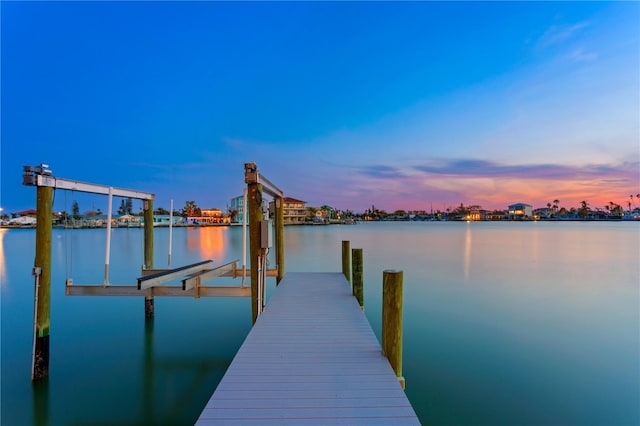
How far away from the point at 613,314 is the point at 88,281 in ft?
81.4

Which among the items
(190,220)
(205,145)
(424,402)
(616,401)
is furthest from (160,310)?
(190,220)

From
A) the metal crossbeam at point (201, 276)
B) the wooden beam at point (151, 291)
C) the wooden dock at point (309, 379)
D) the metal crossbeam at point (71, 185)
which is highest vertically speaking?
the metal crossbeam at point (71, 185)

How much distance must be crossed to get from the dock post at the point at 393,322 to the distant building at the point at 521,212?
20033 cm

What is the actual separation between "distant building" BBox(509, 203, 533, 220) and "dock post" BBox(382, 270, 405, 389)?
7887 inches

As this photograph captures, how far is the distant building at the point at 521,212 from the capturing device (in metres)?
174

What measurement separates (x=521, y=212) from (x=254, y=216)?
689 feet

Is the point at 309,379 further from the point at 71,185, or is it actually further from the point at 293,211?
the point at 293,211

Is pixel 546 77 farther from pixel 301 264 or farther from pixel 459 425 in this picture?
pixel 459 425

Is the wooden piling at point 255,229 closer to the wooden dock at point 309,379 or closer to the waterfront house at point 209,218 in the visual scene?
the wooden dock at point 309,379

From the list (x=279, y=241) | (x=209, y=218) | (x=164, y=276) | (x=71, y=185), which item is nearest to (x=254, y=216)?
(x=164, y=276)

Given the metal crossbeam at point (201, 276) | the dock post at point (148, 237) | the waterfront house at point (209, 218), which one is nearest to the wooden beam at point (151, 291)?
the metal crossbeam at point (201, 276)

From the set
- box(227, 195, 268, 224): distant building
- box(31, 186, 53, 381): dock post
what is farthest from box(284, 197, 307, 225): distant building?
box(31, 186, 53, 381): dock post

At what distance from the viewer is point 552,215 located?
16862cm

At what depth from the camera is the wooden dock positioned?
2539 mm
